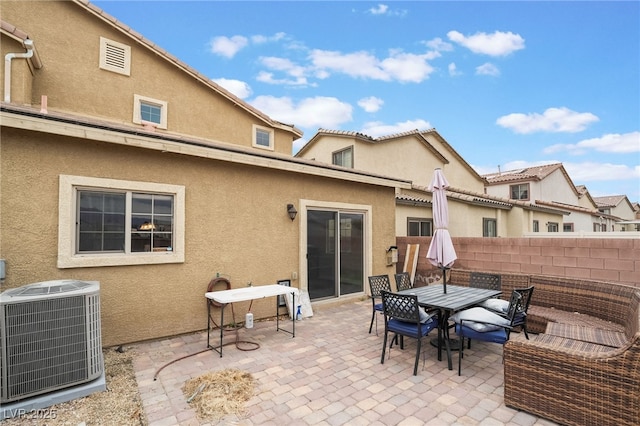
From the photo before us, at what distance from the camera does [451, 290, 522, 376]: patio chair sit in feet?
13.4

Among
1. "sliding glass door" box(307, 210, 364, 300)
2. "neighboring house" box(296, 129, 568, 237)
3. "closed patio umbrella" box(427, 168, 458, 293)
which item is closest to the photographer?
"closed patio umbrella" box(427, 168, 458, 293)

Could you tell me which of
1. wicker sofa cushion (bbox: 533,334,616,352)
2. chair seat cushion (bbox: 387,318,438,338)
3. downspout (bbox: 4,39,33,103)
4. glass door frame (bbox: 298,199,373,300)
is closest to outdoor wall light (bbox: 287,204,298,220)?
glass door frame (bbox: 298,199,373,300)

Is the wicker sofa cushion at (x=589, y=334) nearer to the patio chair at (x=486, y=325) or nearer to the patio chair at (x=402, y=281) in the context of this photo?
the patio chair at (x=486, y=325)

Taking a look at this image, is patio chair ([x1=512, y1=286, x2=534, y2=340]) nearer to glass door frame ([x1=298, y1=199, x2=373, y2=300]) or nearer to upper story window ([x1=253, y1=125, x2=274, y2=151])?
glass door frame ([x1=298, y1=199, x2=373, y2=300])

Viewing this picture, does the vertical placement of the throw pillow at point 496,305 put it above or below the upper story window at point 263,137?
below

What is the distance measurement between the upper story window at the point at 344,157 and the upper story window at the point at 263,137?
3591mm

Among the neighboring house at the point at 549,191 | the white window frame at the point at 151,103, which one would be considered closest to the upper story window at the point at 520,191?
the neighboring house at the point at 549,191

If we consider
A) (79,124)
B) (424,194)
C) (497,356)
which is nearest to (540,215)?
(424,194)

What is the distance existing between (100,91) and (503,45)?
15.2 m

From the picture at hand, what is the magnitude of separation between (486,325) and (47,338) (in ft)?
17.7

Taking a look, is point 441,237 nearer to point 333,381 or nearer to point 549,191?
point 333,381

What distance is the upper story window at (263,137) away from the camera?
41.3 feet

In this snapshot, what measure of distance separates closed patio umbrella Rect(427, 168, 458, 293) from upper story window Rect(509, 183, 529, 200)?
1911 centimetres

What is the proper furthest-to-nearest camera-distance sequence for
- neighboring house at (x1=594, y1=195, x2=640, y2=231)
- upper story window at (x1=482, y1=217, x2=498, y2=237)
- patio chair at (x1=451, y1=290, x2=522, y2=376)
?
neighboring house at (x1=594, y1=195, x2=640, y2=231) → upper story window at (x1=482, y1=217, x2=498, y2=237) → patio chair at (x1=451, y1=290, x2=522, y2=376)
